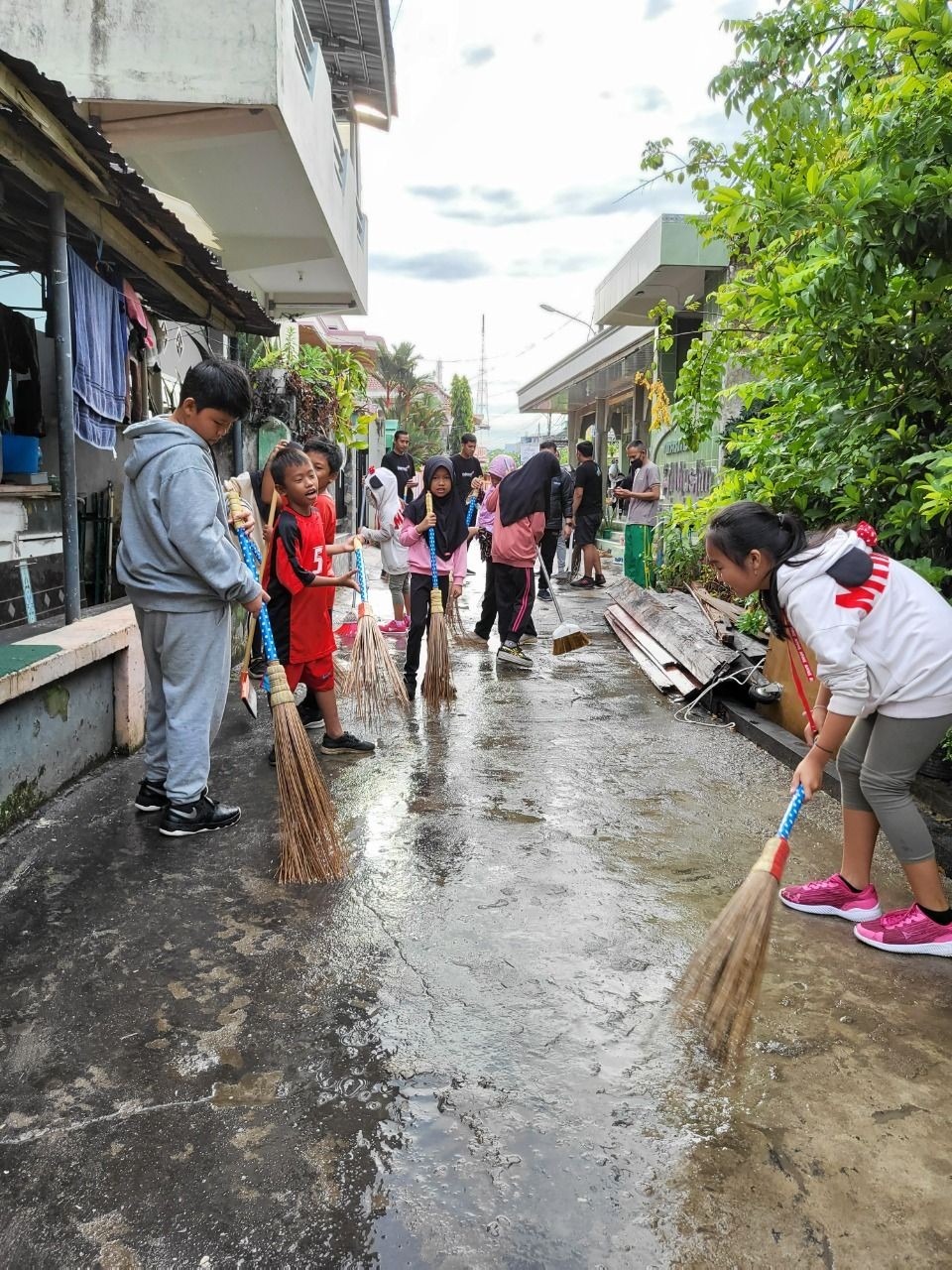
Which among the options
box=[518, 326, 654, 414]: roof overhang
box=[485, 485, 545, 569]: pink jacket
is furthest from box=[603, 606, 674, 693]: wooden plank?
box=[518, 326, 654, 414]: roof overhang

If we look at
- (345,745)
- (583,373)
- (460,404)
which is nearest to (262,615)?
(345,745)

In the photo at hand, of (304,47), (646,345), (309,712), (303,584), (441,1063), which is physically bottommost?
(441,1063)

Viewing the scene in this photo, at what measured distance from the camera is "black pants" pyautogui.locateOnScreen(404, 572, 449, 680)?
20.6ft

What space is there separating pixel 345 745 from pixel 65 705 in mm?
1428

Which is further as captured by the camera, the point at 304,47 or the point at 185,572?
the point at 304,47

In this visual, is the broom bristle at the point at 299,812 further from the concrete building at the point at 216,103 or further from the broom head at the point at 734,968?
the concrete building at the point at 216,103

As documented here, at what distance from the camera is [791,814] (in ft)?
8.44

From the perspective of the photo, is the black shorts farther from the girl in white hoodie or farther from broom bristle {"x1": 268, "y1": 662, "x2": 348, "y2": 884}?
the girl in white hoodie

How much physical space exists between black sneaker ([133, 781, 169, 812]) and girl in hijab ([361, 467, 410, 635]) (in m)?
3.86

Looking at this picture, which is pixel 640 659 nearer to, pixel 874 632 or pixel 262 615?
pixel 262 615

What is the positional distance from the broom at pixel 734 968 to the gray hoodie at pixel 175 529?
87.7 inches

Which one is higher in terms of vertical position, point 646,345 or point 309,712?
point 646,345

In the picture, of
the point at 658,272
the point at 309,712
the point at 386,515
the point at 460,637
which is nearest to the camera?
the point at 309,712

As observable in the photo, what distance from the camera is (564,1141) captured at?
2.04 meters
